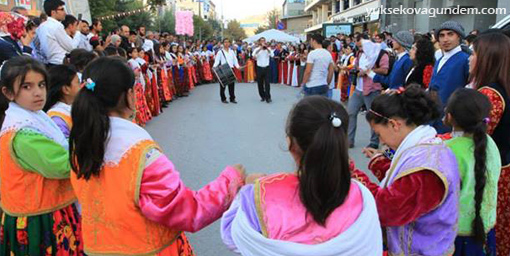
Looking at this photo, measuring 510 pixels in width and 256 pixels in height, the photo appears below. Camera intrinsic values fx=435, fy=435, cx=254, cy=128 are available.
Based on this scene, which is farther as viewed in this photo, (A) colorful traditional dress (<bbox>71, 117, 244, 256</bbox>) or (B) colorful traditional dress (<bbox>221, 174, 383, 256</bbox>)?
(A) colorful traditional dress (<bbox>71, 117, 244, 256</bbox>)

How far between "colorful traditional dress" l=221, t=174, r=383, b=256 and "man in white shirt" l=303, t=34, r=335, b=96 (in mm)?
6171

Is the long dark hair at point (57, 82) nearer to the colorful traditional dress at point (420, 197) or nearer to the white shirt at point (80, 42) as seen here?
the colorful traditional dress at point (420, 197)

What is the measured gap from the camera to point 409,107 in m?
2.21

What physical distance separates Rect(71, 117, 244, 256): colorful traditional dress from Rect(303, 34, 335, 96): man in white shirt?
19.6 feet

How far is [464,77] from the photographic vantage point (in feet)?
14.1

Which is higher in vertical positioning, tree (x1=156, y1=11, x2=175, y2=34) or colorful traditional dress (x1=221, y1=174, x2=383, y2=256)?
tree (x1=156, y1=11, x2=175, y2=34)

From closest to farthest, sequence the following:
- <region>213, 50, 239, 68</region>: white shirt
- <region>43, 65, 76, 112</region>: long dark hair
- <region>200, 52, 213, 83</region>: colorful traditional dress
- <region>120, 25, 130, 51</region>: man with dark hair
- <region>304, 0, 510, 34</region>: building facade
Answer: <region>43, 65, 76, 112</region>: long dark hair
<region>120, 25, 130, 51</region>: man with dark hair
<region>213, 50, 239, 68</region>: white shirt
<region>304, 0, 510, 34</region>: building facade
<region>200, 52, 213, 83</region>: colorful traditional dress

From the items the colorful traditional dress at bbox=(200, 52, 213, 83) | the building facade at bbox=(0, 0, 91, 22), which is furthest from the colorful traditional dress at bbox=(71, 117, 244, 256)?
the colorful traditional dress at bbox=(200, 52, 213, 83)

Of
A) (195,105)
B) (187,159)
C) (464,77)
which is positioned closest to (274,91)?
(195,105)

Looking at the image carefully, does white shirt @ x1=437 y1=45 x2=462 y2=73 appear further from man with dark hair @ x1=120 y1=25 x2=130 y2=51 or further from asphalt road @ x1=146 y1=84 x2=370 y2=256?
man with dark hair @ x1=120 y1=25 x2=130 y2=51

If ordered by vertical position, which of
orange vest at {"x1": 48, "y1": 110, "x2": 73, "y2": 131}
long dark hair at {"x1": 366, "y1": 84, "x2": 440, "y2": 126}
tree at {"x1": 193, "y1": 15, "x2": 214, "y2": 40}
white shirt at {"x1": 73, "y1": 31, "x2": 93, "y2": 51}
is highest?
tree at {"x1": 193, "y1": 15, "x2": 214, "y2": 40}

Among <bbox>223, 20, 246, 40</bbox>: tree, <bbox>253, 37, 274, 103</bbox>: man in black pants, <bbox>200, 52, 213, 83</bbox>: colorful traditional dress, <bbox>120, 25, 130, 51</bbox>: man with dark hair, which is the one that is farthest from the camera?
<bbox>223, 20, 246, 40</bbox>: tree

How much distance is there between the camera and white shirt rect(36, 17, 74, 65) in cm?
633

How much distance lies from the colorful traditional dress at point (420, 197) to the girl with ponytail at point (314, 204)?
39 cm
